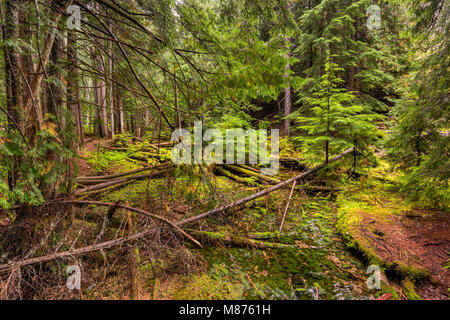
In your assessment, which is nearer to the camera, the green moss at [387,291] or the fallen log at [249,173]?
the green moss at [387,291]

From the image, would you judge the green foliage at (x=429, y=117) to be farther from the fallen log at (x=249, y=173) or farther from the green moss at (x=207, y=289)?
the green moss at (x=207, y=289)

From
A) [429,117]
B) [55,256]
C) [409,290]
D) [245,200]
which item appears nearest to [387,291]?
[409,290]

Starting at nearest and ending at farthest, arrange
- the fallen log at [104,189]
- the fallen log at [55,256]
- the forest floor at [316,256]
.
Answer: the fallen log at [55,256] → the forest floor at [316,256] → the fallen log at [104,189]

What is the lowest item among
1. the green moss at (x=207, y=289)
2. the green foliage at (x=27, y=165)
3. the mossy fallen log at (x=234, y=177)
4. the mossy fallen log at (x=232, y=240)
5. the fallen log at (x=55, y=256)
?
the green moss at (x=207, y=289)

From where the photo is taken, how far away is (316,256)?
3.70 meters

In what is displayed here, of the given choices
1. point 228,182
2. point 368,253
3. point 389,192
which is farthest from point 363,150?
point 228,182

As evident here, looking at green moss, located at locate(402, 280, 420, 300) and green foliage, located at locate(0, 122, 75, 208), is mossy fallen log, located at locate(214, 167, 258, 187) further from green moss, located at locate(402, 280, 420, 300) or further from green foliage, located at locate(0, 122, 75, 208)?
green foliage, located at locate(0, 122, 75, 208)

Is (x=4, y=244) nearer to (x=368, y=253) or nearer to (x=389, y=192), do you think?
(x=368, y=253)

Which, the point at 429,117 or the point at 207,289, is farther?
the point at 429,117

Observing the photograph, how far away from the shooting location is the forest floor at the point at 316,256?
2.85m

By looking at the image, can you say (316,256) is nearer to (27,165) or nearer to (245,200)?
(245,200)

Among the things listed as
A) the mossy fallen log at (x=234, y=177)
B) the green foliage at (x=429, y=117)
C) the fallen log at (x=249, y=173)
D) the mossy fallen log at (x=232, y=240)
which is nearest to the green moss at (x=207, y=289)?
the mossy fallen log at (x=232, y=240)

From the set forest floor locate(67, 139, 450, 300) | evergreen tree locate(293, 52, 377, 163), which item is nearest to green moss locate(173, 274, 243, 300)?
forest floor locate(67, 139, 450, 300)
